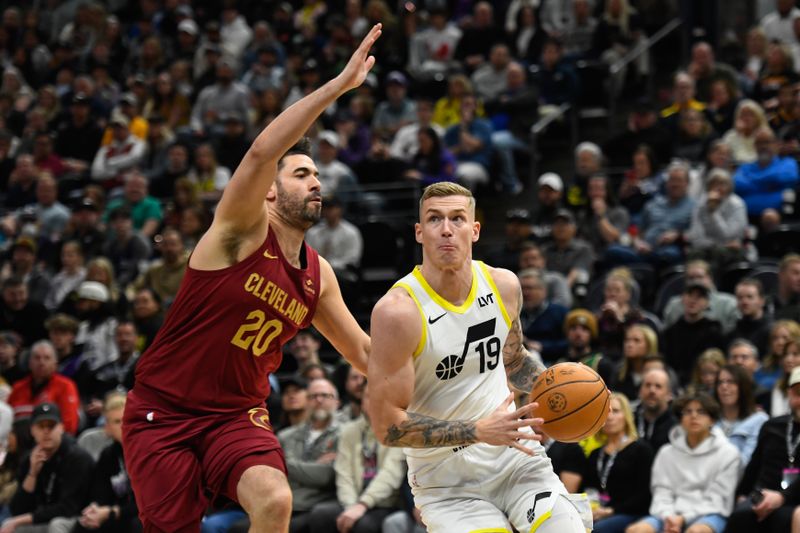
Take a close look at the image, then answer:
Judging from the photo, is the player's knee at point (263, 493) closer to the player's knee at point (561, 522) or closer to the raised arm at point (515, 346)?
the player's knee at point (561, 522)

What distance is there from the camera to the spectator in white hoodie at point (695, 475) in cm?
978

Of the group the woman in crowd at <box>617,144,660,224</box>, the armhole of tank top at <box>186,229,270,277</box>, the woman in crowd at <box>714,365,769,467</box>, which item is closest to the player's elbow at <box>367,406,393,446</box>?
the armhole of tank top at <box>186,229,270,277</box>

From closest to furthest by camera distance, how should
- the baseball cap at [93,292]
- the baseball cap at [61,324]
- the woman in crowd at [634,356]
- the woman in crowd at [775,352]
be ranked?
the woman in crowd at [775,352], the woman in crowd at [634,356], the baseball cap at [61,324], the baseball cap at [93,292]

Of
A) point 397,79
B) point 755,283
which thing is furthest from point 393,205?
point 755,283

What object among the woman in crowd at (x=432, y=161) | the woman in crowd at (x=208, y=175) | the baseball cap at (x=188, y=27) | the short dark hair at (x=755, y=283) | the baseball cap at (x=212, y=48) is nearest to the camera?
the short dark hair at (x=755, y=283)

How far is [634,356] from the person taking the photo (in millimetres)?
11125

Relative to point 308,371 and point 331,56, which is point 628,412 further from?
point 331,56

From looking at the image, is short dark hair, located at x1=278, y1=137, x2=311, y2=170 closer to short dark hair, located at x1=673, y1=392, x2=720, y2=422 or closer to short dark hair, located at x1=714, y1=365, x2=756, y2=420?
short dark hair, located at x1=673, y1=392, x2=720, y2=422

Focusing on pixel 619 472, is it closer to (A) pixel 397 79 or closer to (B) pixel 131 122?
(A) pixel 397 79

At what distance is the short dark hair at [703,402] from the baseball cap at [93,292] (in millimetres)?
6958

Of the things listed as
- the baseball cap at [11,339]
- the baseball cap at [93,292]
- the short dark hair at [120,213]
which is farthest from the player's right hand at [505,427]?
the short dark hair at [120,213]

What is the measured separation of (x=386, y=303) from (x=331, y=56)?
13008 mm

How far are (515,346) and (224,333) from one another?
5.00ft

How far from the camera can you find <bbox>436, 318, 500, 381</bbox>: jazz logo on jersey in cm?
634
